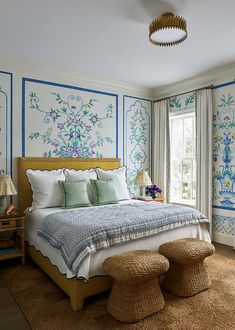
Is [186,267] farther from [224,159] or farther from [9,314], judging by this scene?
[224,159]

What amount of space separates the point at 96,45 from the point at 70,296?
2.77m

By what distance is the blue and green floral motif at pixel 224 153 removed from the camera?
3.89m

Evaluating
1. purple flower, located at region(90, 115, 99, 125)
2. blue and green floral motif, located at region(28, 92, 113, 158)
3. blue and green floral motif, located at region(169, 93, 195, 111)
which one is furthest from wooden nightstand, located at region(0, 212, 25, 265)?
blue and green floral motif, located at region(169, 93, 195, 111)

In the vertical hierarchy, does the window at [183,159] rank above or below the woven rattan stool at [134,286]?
above

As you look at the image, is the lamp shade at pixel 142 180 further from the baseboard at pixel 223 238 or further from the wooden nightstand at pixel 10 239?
the wooden nightstand at pixel 10 239

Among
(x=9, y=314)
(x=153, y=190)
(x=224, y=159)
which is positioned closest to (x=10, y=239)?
(x=9, y=314)

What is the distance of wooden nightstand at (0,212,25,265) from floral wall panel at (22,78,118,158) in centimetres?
100

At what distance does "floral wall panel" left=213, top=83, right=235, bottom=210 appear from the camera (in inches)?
153

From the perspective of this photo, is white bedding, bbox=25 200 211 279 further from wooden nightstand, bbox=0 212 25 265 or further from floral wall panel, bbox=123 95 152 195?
floral wall panel, bbox=123 95 152 195

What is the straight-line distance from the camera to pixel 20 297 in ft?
7.89

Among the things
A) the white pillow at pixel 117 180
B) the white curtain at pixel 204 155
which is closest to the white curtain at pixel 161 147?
the white curtain at pixel 204 155

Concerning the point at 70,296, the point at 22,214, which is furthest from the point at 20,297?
the point at 22,214

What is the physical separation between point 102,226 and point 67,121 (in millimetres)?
2251

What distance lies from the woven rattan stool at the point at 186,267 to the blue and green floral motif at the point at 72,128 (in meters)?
2.26
